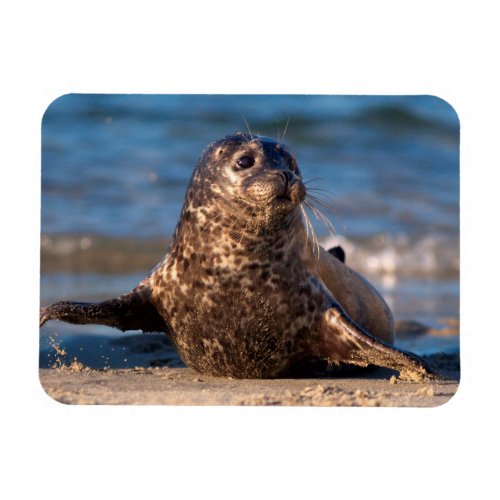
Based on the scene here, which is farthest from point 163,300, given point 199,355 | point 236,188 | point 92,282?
point 92,282

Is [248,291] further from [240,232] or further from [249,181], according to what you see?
[249,181]

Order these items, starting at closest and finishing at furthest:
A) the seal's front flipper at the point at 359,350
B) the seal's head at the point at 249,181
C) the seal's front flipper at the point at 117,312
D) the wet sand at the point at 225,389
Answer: the wet sand at the point at 225,389, the seal's head at the point at 249,181, the seal's front flipper at the point at 359,350, the seal's front flipper at the point at 117,312

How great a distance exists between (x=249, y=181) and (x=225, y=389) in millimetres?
1175

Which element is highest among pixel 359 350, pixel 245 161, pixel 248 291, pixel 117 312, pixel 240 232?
pixel 245 161

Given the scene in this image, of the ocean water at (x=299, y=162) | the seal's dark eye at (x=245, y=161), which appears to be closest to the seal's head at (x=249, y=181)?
the seal's dark eye at (x=245, y=161)

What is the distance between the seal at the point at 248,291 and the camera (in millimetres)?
5602

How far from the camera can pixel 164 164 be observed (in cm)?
1384

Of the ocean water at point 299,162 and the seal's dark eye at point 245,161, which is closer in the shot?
the seal's dark eye at point 245,161

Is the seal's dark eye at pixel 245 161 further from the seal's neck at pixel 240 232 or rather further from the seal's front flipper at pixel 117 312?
the seal's front flipper at pixel 117 312

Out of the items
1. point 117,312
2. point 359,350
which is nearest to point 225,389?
point 359,350

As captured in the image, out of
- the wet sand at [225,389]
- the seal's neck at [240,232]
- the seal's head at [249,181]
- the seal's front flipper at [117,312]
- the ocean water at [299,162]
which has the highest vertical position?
the ocean water at [299,162]

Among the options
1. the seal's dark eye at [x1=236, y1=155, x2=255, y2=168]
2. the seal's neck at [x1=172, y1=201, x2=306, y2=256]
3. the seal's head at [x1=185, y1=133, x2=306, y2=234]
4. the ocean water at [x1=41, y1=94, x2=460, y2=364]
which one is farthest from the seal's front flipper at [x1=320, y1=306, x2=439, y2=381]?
the ocean water at [x1=41, y1=94, x2=460, y2=364]

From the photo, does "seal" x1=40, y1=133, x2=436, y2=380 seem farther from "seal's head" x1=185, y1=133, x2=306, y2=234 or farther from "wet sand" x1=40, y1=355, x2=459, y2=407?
"wet sand" x1=40, y1=355, x2=459, y2=407

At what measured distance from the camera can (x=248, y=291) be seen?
5.62 metres
